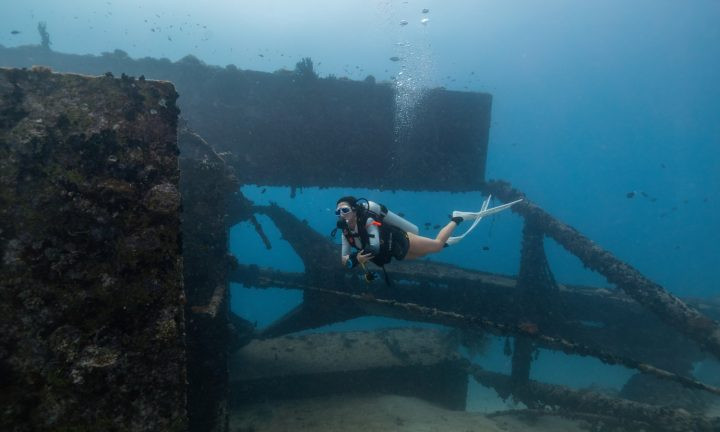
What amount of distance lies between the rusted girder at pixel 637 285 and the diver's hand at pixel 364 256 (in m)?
6.81

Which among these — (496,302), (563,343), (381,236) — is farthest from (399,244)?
(496,302)

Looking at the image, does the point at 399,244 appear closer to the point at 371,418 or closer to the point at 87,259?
the point at 371,418

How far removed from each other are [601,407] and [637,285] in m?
2.85

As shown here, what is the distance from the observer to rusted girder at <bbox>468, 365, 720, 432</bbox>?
7500 mm

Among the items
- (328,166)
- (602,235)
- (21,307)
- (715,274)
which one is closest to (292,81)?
(328,166)

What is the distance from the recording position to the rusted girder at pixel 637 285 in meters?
7.82

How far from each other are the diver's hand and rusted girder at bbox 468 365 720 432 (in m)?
6.54

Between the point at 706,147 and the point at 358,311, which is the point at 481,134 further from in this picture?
the point at 706,147

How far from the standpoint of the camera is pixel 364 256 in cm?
554

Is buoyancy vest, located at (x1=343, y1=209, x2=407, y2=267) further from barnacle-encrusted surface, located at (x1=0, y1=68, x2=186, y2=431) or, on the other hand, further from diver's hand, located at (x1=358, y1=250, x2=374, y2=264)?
barnacle-encrusted surface, located at (x1=0, y1=68, x2=186, y2=431)

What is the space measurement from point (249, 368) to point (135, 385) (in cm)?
767

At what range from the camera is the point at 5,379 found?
1820 mm

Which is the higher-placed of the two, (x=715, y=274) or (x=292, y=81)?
(x=292, y=81)

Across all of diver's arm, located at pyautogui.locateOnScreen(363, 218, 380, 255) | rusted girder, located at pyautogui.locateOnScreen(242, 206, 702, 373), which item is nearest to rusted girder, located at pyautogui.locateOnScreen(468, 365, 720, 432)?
rusted girder, located at pyautogui.locateOnScreen(242, 206, 702, 373)
